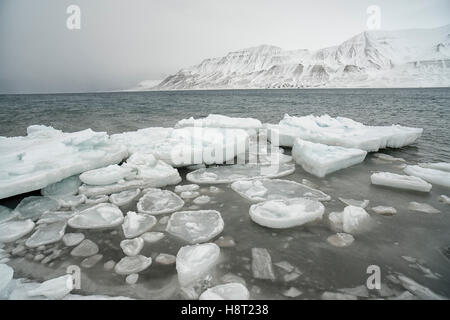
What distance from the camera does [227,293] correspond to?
1928mm

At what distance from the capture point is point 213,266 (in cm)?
231

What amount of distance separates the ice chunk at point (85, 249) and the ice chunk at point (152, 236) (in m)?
0.54

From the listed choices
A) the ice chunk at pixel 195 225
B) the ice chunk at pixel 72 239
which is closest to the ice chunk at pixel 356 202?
the ice chunk at pixel 195 225

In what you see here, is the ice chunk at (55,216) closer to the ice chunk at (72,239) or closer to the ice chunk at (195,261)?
the ice chunk at (72,239)

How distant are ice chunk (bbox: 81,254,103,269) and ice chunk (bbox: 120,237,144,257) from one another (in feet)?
0.82

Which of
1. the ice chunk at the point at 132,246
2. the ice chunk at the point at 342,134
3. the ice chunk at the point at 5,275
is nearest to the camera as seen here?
the ice chunk at the point at 5,275

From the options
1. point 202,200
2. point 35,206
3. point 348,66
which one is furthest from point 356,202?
point 348,66

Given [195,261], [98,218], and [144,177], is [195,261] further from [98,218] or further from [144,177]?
[144,177]

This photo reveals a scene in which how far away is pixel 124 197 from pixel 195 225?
1.60 meters

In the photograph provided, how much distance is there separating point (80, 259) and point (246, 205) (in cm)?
228

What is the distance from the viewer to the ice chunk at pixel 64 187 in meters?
4.09

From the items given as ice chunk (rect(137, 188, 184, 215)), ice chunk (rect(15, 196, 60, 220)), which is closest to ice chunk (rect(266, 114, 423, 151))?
ice chunk (rect(137, 188, 184, 215))
